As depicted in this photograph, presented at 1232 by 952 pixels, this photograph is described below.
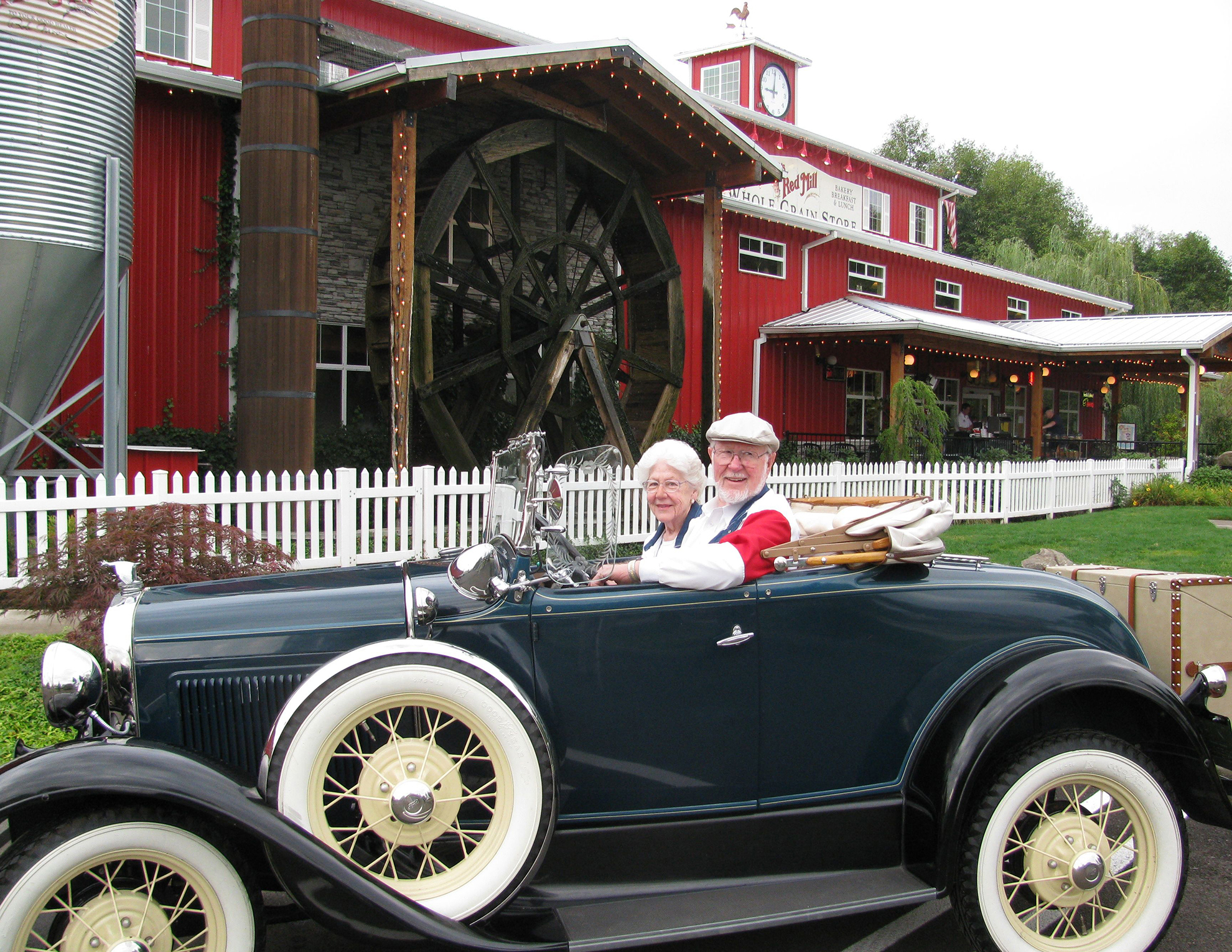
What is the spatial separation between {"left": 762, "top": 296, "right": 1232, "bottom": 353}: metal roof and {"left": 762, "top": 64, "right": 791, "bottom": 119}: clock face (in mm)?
5446

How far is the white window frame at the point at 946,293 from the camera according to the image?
2164 centimetres

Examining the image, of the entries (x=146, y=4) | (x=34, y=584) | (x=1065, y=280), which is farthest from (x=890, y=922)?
(x=1065, y=280)

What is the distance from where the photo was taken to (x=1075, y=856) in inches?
101

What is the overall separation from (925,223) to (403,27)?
602 inches

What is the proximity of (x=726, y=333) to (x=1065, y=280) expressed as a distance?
58.5 ft

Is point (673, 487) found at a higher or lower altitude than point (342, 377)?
lower

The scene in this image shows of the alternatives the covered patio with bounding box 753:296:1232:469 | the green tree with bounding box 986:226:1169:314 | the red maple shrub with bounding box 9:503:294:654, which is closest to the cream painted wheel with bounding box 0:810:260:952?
the red maple shrub with bounding box 9:503:294:654

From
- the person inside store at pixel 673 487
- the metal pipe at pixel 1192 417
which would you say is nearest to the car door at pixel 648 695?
the person inside store at pixel 673 487

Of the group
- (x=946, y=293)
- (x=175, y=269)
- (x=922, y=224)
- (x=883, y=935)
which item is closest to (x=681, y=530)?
(x=883, y=935)

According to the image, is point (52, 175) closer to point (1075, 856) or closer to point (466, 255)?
point (466, 255)

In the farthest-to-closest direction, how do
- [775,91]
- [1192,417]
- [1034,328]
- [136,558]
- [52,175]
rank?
1. [1034,328]
2. [775,91]
3. [1192,417]
4. [52,175]
5. [136,558]

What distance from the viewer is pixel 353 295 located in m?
11.7

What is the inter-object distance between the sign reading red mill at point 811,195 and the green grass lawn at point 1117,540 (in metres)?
7.57

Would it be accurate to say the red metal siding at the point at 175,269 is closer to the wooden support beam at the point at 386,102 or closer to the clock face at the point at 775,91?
the wooden support beam at the point at 386,102
